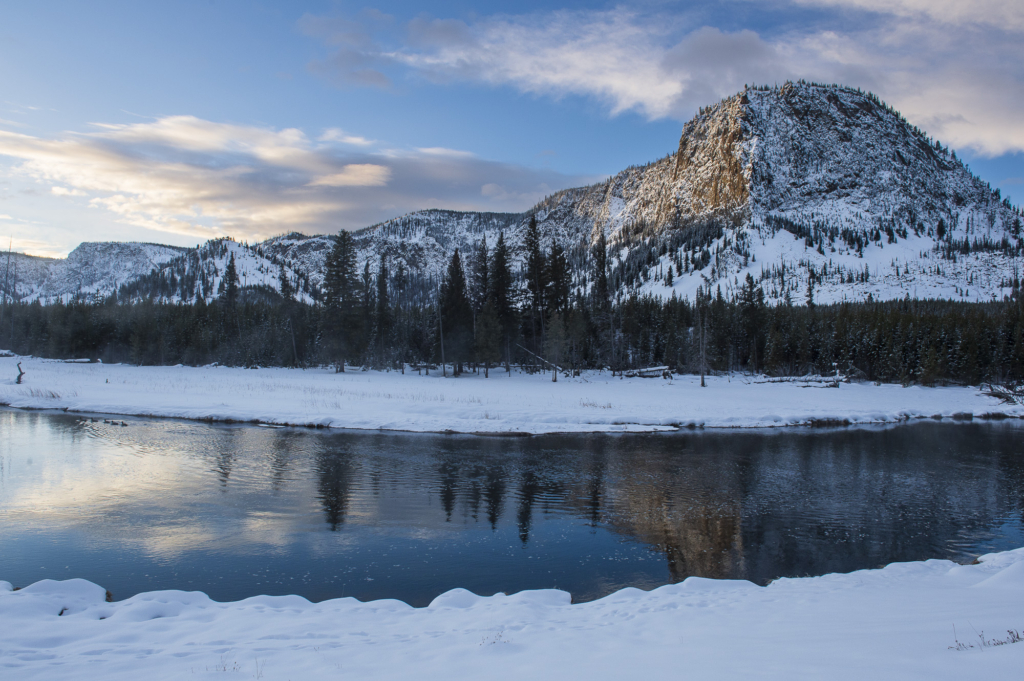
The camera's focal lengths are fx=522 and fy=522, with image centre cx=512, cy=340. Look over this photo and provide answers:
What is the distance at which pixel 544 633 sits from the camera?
7098mm

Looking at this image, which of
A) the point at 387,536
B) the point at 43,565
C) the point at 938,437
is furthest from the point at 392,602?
the point at 938,437

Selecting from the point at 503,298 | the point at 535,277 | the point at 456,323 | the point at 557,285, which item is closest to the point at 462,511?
the point at 456,323

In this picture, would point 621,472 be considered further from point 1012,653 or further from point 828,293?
point 828,293

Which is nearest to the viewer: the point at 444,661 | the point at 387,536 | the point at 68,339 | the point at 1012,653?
the point at 1012,653

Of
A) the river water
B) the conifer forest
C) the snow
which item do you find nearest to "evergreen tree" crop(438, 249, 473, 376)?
the conifer forest

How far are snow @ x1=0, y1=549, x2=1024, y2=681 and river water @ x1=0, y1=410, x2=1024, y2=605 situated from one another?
4.16 ft

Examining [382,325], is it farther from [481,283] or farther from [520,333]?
[520,333]

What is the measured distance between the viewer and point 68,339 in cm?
7619

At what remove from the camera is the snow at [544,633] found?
5.59 m

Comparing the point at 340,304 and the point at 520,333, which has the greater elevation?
the point at 340,304

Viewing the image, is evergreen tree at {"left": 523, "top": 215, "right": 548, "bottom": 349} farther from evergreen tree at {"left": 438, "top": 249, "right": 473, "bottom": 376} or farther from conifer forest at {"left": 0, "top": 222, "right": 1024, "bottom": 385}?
evergreen tree at {"left": 438, "top": 249, "right": 473, "bottom": 376}

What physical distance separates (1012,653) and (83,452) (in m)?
26.1

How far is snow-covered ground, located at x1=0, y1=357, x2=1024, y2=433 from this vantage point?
1162 inches

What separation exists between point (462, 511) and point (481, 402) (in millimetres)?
20170
